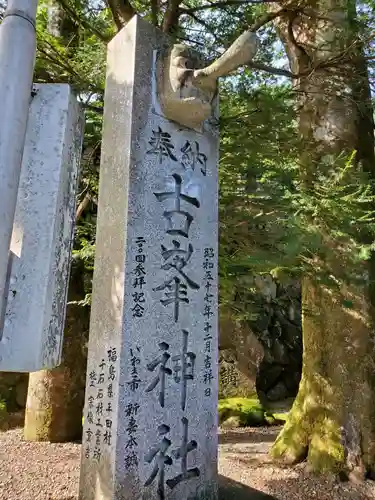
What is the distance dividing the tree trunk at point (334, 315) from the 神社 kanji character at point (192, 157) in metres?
1.68

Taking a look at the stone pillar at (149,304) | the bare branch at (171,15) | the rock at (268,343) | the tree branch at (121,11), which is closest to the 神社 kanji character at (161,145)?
the stone pillar at (149,304)

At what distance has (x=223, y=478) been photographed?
3.97m

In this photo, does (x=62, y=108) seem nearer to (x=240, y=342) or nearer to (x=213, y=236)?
(x=213, y=236)

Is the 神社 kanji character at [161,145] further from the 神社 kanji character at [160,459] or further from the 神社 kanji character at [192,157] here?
the 神社 kanji character at [160,459]

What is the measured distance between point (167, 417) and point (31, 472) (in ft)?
7.98

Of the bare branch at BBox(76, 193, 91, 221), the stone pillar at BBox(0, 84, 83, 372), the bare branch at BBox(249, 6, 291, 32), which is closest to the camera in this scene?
the stone pillar at BBox(0, 84, 83, 372)

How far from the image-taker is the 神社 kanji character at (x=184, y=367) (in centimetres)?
268

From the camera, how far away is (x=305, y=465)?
14.9 feet

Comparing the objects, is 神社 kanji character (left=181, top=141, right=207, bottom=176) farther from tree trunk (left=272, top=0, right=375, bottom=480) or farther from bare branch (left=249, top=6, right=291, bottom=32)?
bare branch (left=249, top=6, right=291, bottom=32)

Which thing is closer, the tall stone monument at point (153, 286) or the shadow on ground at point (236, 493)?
the tall stone monument at point (153, 286)

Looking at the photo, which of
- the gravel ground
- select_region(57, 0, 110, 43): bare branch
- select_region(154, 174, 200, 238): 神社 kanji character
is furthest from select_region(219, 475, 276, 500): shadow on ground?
select_region(57, 0, 110, 43): bare branch

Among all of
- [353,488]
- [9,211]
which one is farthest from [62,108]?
[353,488]

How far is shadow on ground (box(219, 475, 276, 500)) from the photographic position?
3.47m

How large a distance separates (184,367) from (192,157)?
149 centimetres
